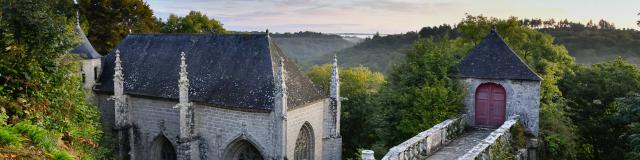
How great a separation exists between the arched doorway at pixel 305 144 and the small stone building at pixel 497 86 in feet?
20.5

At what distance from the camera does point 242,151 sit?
19.6 m

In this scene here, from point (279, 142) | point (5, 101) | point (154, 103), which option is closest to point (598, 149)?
point (279, 142)

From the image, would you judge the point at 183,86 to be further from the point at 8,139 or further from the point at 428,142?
the point at 8,139

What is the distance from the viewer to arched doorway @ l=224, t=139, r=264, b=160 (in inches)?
758

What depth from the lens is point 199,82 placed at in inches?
795

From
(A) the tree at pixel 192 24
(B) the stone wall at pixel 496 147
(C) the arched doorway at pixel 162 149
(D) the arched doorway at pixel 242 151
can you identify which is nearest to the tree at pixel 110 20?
(A) the tree at pixel 192 24

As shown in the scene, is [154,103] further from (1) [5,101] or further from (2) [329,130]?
(1) [5,101]

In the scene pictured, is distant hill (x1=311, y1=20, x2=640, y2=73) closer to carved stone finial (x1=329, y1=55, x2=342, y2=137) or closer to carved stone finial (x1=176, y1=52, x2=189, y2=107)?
carved stone finial (x1=329, y1=55, x2=342, y2=137)

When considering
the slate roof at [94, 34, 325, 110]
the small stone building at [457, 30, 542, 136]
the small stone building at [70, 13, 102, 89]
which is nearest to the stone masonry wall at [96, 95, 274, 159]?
the slate roof at [94, 34, 325, 110]

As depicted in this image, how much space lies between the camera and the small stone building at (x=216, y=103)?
60.1ft

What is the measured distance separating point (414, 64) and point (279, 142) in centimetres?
680

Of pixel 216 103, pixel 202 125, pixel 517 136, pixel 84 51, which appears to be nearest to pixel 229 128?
pixel 216 103

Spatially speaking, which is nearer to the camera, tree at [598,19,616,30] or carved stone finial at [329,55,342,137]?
carved stone finial at [329,55,342,137]

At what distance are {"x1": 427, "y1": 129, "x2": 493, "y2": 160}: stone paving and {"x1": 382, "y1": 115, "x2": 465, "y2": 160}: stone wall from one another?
187 millimetres
